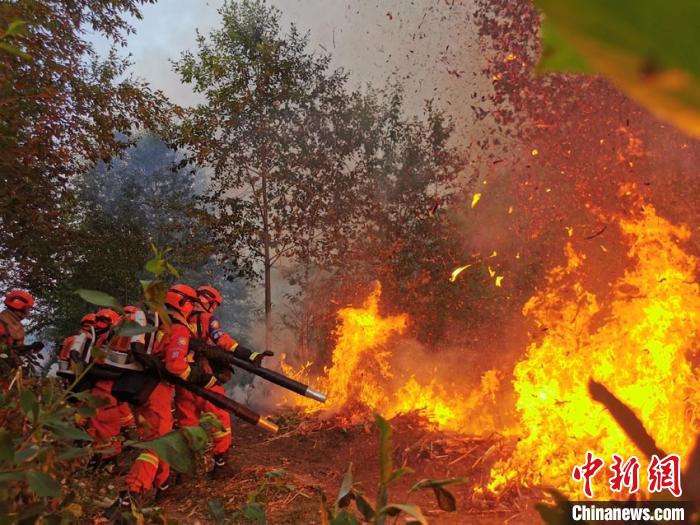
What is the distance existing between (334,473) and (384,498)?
23.2 feet

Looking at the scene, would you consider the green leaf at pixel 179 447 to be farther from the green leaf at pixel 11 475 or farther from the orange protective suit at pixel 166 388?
the orange protective suit at pixel 166 388

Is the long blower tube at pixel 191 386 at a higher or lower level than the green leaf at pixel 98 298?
higher

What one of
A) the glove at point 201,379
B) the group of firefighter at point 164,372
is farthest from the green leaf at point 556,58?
the glove at point 201,379

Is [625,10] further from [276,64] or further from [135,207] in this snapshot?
[135,207]

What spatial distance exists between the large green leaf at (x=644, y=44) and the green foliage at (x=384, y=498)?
0.54m

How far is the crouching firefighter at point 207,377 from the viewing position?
271 inches

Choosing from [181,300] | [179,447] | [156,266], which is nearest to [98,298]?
[156,266]

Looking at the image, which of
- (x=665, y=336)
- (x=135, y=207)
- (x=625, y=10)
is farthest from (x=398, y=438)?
(x=135, y=207)

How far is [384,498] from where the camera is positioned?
777 millimetres

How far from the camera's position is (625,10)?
0.76ft

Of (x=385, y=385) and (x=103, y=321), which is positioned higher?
(x=385, y=385)

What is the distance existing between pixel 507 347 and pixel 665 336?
752 cm

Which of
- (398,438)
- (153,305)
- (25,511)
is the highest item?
(398,438)

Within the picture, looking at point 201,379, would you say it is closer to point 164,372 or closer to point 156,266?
point 164,372
